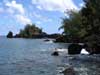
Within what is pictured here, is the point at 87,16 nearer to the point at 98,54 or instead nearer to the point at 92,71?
the point at 98,54

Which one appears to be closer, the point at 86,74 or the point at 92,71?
the point at 86,74

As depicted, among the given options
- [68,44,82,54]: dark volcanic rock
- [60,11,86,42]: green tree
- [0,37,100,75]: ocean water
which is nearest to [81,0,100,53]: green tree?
[0,37,100,75]: ocean water

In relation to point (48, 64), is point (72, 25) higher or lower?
higher

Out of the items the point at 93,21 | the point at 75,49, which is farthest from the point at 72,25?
the point at 93,21

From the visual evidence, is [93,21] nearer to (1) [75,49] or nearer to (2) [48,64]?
(1) [75,49]

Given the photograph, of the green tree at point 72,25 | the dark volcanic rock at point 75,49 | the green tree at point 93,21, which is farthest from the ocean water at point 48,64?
the green tree at point 72,25

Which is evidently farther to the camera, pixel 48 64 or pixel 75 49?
pixel 75 49

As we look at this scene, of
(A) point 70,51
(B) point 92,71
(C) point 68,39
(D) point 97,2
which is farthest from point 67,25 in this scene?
(B) point 92,71

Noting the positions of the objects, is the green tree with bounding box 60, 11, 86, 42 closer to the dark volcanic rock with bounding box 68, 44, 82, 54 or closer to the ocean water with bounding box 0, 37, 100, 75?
the dark volcanic rock with bounding box 68, 44, 82, 54

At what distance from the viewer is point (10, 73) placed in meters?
50.8

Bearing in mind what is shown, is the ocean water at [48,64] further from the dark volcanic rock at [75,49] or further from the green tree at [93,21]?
the dark volcanic rock at [75,49]

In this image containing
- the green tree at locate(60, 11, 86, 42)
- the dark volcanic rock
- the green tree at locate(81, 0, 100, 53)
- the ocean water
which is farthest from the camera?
the green tree at locate(60, 11, 86, 42)

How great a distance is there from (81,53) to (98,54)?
603 cm

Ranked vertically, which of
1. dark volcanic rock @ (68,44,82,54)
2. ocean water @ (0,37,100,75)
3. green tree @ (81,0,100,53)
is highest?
green tree @ (81,0,100,53)
